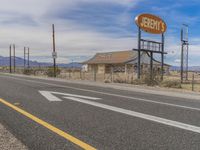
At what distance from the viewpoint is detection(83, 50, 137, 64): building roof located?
203ft

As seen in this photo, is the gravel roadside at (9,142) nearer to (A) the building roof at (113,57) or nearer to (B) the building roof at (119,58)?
(B) the building roof at (119,58)

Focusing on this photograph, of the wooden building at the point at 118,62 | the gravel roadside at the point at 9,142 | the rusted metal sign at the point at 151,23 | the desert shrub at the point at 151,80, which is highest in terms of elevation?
the rusted metal sign at the point at 151,23

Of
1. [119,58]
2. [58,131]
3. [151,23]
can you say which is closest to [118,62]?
[119,58]

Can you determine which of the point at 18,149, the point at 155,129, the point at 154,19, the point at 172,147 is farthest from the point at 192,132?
the point at 154,19

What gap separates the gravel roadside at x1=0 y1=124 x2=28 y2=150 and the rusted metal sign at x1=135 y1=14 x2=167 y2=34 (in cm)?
2733

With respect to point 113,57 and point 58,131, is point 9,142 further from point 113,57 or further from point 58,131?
point 113,57

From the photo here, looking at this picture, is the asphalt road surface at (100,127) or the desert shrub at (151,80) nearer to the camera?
the asphalt road surface at (100,127)

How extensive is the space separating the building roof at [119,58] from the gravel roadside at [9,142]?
54.4 metres

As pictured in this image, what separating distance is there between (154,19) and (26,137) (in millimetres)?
30645

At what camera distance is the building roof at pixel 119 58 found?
61172 mm

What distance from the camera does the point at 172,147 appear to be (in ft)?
18.0

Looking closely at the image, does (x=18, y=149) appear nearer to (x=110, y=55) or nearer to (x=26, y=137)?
(x=26, y=137)

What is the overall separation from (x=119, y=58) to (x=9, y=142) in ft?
192

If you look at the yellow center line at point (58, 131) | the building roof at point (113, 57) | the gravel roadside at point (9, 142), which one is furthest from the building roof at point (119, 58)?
the gravel roadside at point (9, 142)
